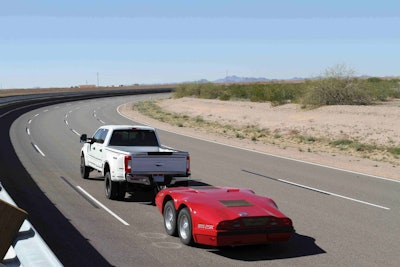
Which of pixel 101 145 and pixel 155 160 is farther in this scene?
pixel 101 145

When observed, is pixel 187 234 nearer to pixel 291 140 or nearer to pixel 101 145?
pixel 101 145

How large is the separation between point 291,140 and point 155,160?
19037 millimetres

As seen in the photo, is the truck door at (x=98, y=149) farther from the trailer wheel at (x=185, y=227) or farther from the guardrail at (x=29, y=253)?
the guardrail at (x=29, y=253)

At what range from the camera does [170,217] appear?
918cm

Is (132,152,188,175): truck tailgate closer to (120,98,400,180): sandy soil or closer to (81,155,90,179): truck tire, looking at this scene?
(81,155,90,179): truck tire

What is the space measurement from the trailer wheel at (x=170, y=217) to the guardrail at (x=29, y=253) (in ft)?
9.94

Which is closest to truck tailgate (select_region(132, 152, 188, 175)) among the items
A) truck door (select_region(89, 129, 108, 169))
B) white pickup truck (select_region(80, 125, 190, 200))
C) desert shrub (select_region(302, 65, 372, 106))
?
white pickup truck (select_region(80, 125, 190, 200))

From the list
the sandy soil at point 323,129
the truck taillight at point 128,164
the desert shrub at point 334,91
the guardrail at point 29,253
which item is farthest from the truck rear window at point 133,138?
the desert shrub at point 334,91

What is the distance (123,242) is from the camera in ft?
28.3

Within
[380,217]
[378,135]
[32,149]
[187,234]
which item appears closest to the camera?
[187,234]

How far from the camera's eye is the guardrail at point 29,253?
18.2ft

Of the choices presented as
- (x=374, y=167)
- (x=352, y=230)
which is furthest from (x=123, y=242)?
(x=374, y=167)

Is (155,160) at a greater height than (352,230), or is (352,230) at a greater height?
(155,160)

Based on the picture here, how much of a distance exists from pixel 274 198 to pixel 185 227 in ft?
14.5
